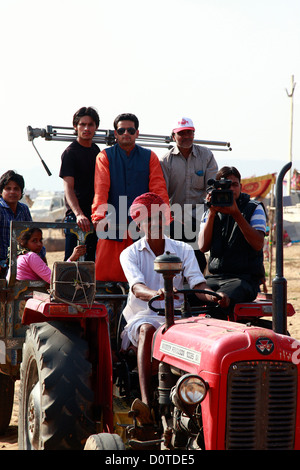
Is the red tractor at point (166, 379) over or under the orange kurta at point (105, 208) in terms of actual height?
under

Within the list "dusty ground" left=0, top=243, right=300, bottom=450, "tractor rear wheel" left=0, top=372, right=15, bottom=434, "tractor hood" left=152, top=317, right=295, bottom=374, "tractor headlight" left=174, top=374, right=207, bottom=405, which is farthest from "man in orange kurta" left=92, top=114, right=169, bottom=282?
"tractor headlight" left=174, top=374, right=207, bottom=405

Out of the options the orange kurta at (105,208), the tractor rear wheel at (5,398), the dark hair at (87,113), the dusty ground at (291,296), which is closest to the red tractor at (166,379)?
the orange kurta at (105,208)

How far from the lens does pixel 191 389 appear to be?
130 inches

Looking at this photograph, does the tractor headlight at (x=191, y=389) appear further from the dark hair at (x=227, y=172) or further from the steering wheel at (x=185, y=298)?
the dark hair at (x=227, y=172)

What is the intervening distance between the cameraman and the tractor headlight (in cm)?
159

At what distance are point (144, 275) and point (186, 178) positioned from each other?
6.49ft

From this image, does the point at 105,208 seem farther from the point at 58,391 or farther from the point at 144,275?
the point at 58,391

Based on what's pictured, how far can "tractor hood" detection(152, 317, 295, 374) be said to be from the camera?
3.31m

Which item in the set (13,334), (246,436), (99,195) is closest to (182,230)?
(99,195)

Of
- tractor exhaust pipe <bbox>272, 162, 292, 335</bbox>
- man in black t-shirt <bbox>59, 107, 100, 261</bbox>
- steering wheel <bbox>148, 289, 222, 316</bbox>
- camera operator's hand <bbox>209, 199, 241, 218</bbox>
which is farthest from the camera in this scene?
man in black t-shirt <bbox>59, 107, 100, 261</bbox>

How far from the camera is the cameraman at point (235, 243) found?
4.91 metres

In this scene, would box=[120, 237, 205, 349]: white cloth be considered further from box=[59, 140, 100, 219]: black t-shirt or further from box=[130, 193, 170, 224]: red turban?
box=[59, 140, 100, 219]: black t-shirt

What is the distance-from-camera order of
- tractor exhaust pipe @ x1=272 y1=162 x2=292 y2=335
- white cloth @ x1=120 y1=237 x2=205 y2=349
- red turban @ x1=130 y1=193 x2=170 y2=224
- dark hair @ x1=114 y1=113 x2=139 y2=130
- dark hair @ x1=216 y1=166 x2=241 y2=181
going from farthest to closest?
dark hair @ x1=114 y1=113 x2=139 y2=130 → dark hair @ x1=216 y1=166 x2=241 y2=181 → red turban @ x1=130 y1=193 x2=170 y2=224 → white cloth @ x1=120 y1=237 x2=205 y2=349 → tractor exhaust pipe @ x1=272 y1=162 x2=292 y2=335
